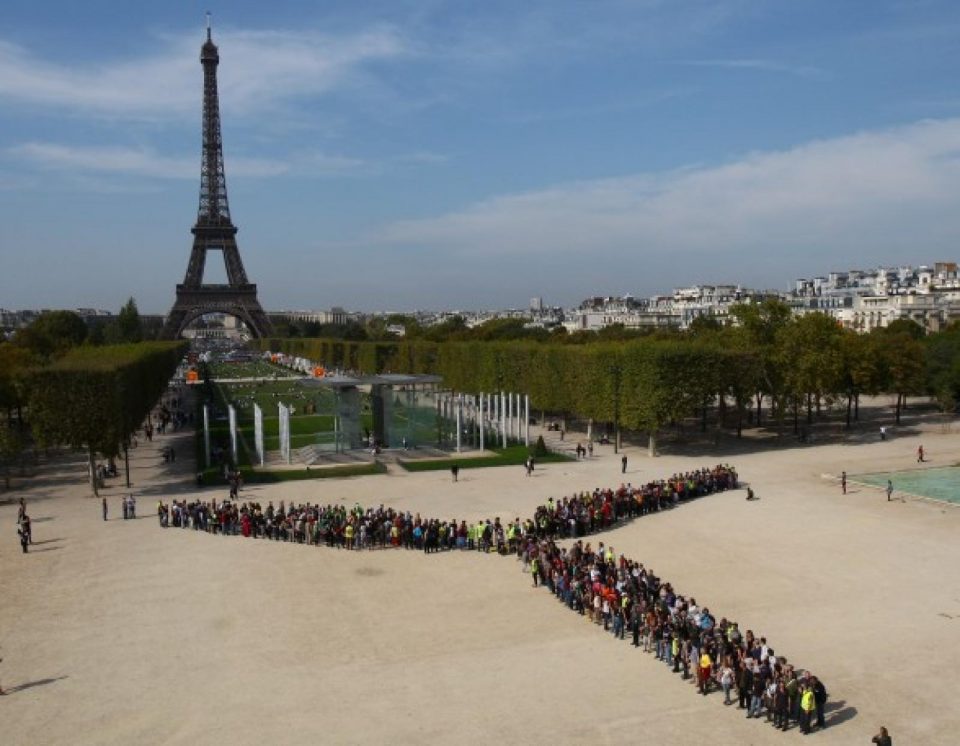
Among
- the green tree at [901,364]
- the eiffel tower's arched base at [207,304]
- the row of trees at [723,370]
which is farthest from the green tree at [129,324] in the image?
the green tree at [901,364]

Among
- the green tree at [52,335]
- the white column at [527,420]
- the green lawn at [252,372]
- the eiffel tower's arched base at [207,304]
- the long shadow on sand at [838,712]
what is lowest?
the long shadow on sand at [838,712]

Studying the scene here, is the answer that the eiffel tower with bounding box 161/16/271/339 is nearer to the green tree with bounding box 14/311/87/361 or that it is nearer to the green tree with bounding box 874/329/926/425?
the green tree with bounding box 14/311/87/361

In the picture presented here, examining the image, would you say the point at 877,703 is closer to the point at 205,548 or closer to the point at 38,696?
the point at 38,696

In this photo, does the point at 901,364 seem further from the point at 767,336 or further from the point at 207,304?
the point at 207,304

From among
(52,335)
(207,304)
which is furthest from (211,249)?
(52,335)

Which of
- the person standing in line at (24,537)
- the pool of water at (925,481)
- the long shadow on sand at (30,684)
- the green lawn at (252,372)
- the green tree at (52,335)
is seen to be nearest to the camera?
the long shadow on sand at (30,684)

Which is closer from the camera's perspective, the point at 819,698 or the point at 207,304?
the point at 819,698

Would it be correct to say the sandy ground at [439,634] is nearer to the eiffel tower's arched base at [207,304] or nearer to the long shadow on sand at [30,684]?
the long shadow on sand at [30,684]
